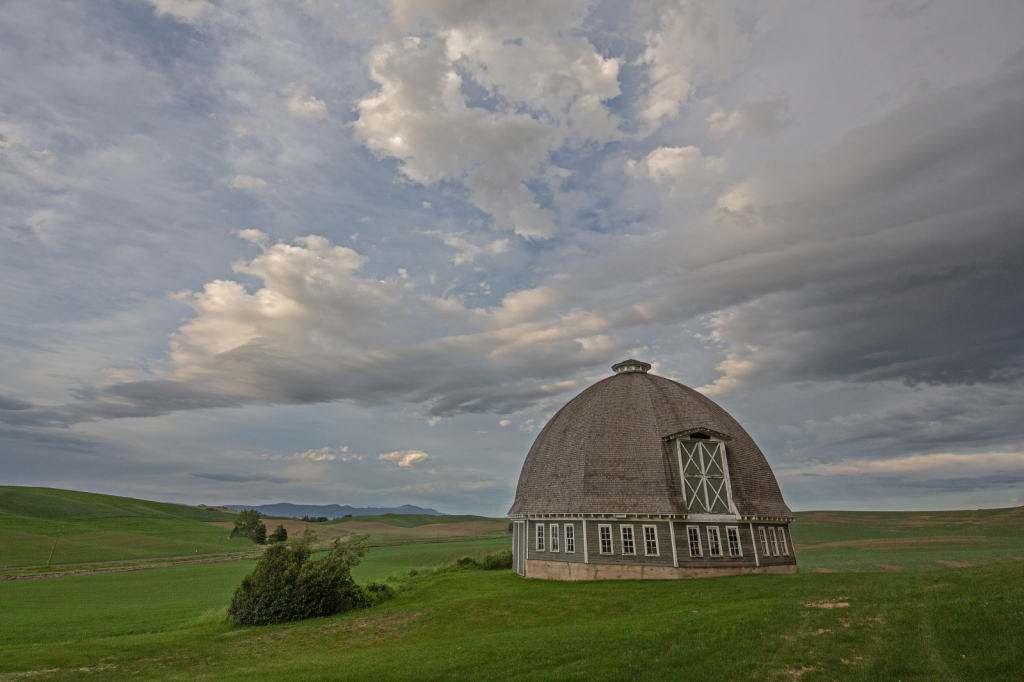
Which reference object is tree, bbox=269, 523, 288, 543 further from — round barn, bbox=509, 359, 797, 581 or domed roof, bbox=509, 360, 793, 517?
domed roof, bbox=509, 360, 793, 517

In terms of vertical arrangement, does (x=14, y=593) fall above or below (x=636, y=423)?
below

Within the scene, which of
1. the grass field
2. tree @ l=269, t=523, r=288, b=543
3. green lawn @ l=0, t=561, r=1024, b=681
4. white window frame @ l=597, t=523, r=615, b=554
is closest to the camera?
green lawn @ l=0, t=561, r=1024, b=681

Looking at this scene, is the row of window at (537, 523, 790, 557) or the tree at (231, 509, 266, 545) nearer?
the row of window at (537, 523, 790, 557)

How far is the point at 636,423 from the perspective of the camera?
38188 millimetres

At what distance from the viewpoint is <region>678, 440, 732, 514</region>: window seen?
3453 centimetres

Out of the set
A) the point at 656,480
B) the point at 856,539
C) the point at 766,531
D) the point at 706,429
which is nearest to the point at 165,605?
the point at 656,480

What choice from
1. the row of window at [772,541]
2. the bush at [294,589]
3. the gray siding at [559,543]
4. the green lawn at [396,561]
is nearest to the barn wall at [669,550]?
the gray siding at [559,543]

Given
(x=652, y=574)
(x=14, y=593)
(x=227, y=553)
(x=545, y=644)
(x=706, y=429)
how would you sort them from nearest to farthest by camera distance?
(x=545, y=644) < (x=652, y=574) < (x=706, y=429) < (x=14, y=593) < (x=227, y=553)

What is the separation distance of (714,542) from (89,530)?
115m

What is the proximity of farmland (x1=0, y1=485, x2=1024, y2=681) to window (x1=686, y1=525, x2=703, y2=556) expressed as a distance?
277cm

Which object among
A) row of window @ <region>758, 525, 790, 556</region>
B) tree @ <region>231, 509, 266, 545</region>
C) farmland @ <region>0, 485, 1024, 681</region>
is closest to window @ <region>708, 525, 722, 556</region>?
farmland @ <region>0, 485, 1024, 681</region>

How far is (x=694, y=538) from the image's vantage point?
111 feet

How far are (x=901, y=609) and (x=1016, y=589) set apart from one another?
12.5ft

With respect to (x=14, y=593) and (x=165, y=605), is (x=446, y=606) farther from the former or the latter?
(x=14, y=593)
